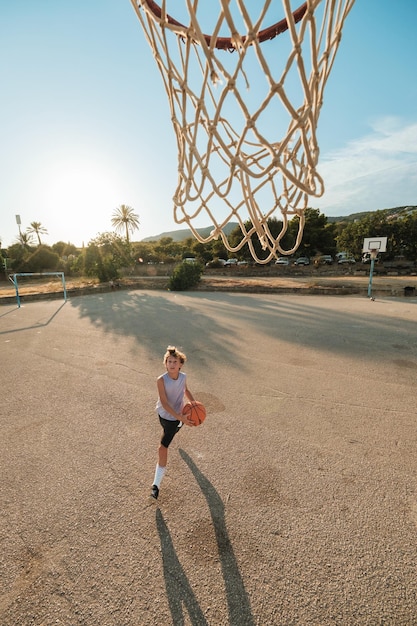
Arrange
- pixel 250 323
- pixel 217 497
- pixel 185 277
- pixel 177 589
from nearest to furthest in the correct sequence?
pixel 177 589 < pixel 217 497 < pixel 250 323 < pixel 185 277

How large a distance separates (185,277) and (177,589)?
1792 cm

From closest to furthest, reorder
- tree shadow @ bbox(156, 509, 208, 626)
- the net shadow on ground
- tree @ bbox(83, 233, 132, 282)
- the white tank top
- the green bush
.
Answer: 1. tree shadow @ bbox(156, 509, 208, 626)
2. the white tank top
3. the net shadow on ground
4. the green bush
5. tree @ bbox(83, 233, 132, 282)

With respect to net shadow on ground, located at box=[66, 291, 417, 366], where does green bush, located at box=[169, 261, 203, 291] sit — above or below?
above

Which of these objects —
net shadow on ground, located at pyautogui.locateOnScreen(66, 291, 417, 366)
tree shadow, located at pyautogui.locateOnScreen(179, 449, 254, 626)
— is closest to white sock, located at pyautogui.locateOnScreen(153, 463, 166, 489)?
tree shadow, located at pyautogui.locateOnScreen(179, 449, 254, 626)

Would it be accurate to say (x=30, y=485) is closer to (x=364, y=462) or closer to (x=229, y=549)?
(x=229, y=549)

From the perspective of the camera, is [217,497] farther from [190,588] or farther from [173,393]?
[173,393]

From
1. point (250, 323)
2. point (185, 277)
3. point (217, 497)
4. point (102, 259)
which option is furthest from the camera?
point (102, 259)

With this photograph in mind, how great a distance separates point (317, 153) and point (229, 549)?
306cm

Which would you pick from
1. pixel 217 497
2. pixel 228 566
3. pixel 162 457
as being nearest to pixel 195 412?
pixel 162 457

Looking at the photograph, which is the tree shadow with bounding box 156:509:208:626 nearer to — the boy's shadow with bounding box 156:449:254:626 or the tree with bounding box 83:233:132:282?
the boy's shadow with bounding box 156:449:254:626

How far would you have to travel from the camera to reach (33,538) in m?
2.15

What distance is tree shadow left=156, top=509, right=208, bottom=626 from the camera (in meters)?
1.66

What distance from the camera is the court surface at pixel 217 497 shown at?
176cm

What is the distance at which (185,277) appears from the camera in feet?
62.9
